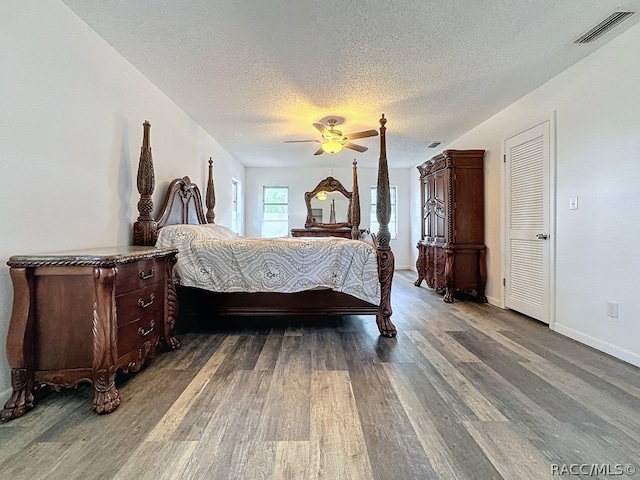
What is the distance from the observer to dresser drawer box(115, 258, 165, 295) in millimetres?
1789

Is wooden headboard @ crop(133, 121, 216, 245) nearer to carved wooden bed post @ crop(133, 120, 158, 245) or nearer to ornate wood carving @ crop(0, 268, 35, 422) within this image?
carved wooden bed post @ crop(133, 120, 158, 245)

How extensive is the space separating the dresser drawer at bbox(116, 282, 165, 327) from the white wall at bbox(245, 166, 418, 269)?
5.32m

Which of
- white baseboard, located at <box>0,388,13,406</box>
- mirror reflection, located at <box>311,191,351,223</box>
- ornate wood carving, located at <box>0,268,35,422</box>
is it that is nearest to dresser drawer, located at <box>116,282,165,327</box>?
ornate wood carving, located at <box>0,268,35,422</box>

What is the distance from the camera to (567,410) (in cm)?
164

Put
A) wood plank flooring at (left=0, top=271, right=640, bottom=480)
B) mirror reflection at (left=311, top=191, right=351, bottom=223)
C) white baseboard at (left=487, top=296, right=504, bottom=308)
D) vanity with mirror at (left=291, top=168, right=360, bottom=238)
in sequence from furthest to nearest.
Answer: mirror reflection at (left=311, top=191, right=351, bottom=223)
vanity with mirror at (left=291, top=168, right=360, bottom=238)
white baseboard at (left=487, top=296, right=504, bottom=308)
wood plank flooring at (left=0, top=271, right=640, bottom=480)

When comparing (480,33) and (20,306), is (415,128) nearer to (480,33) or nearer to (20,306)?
(480,33)

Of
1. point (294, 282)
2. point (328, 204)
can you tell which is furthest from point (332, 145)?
point (328, 204)

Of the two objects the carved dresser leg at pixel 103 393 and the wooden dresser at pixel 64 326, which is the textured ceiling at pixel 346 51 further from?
the carved dresser leg at pixel 103 393

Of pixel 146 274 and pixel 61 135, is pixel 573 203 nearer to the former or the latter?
pixel 146 274

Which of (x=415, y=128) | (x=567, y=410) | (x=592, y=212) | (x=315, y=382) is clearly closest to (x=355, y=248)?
(x=315, y=382)

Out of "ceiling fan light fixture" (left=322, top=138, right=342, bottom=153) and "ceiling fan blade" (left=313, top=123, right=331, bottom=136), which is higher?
"ceiling fan blade" (left=313, top=123, right=331, bottom=136)

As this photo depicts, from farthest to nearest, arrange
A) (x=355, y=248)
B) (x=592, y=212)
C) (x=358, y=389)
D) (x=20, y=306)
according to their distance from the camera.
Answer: (x=355, y=248) → (x=592, y=212) → (x=358, y=389) → (x=20, y=306)

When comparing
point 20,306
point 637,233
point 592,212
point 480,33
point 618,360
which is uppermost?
point 480,33

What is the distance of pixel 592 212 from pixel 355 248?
2.01 metres
